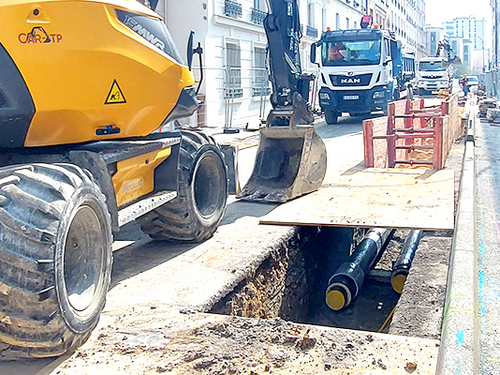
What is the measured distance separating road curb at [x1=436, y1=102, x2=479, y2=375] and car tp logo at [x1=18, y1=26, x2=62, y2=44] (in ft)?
10.3

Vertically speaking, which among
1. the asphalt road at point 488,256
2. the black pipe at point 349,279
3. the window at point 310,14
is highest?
the window at point 310,14

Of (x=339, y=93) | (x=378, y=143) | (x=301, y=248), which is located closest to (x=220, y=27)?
(x=339, y=93)

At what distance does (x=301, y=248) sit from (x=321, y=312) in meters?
0.89

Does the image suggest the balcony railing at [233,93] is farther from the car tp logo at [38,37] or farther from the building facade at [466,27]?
the building facade at [466,27]

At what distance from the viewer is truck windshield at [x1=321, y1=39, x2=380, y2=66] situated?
19203 millimetres

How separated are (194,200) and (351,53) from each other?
14715 millimetres

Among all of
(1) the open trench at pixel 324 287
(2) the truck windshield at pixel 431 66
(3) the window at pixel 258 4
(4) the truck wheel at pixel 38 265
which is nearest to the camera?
(4) the truck wheel at pixel 38 265

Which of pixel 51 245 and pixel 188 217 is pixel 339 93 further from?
pixel 51 245

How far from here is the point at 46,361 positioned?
11.8 feet

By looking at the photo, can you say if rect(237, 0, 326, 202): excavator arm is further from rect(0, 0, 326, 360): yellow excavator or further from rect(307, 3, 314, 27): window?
rect(307, 3, 314, 27): window

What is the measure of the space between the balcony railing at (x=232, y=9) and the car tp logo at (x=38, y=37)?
56.8ft

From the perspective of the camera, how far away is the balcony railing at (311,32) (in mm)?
31000

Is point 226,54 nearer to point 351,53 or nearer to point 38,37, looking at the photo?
point 351,53

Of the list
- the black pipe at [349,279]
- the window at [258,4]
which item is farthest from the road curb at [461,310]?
the window at [258,4]
